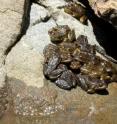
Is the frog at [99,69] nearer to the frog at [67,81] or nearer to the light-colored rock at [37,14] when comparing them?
the frog at [67,81]

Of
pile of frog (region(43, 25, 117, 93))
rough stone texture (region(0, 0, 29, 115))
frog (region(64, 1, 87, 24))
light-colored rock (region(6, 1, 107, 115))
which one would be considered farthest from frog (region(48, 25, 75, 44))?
rough stone texture (region(0, 0, 29, 115))

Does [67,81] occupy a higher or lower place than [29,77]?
higher

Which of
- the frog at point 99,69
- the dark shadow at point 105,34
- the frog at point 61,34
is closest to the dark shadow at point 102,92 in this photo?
the frog at point 99,69

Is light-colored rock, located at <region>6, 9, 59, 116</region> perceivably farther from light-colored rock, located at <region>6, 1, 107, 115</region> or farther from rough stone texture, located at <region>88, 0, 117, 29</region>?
rough stone texture, located at <region>88, 0, 117, 29</region>

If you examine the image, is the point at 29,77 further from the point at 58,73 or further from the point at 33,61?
the point at 58,73

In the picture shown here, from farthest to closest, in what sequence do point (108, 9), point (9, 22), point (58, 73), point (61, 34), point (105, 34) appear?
point (105, 34)
point (61, 34)
point (9, 22)
point (58, 73)
point (108, 9)

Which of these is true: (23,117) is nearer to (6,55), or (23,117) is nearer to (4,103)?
(4,103)

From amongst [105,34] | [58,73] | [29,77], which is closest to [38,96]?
[29,77]
